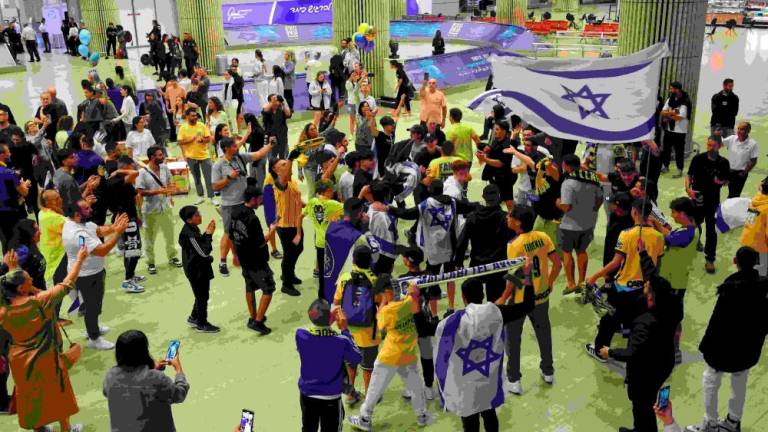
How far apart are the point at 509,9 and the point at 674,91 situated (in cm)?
2452

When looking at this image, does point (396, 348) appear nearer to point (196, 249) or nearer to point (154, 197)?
point (196, 249)

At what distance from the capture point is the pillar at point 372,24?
2231cm

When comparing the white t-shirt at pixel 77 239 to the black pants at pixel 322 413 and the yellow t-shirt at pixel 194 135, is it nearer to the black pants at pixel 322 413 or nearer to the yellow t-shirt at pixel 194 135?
the black pants at pixel 322 413

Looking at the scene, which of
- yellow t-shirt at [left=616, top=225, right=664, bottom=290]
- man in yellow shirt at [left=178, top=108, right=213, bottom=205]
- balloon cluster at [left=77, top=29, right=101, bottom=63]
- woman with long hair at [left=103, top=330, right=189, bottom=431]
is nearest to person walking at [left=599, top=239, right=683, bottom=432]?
yellow t-shirt at [left=616, top=225, right=664, bottom=290]

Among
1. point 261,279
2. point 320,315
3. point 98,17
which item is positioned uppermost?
point 98,17

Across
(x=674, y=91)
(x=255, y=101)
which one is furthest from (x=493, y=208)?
(x=255, y=101)

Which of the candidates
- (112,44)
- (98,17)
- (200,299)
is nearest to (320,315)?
(200,299)

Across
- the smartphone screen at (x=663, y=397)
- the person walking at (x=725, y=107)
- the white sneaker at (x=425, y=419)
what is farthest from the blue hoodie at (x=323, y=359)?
the person walking at (x=725, y=107)

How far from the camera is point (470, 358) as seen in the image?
548 centimetres

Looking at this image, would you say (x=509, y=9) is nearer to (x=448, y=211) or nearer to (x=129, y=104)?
(x=129, y=104)

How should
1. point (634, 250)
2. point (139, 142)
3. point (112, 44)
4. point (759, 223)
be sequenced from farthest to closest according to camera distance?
point (112, 44)
point (139, 142)
point (759, 223)
point (634, 250)

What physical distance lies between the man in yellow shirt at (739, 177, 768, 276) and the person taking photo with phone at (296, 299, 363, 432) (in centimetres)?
512

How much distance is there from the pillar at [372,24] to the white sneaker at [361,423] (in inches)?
667

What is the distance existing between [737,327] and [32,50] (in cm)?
2810
